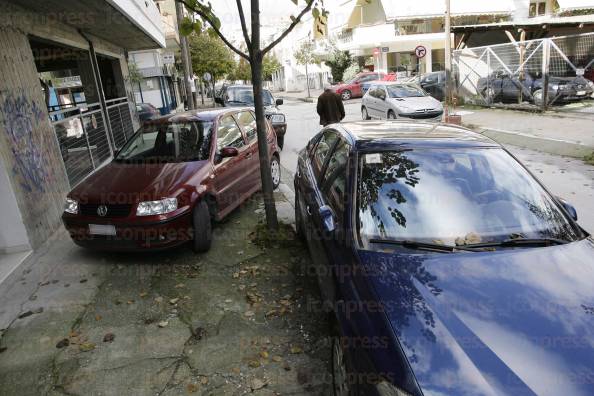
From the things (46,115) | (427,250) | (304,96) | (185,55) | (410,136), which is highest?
(185,55)

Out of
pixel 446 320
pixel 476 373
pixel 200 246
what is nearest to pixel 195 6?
pixel 200 246

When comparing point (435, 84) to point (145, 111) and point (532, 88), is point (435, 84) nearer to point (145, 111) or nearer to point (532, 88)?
point (532, 88)

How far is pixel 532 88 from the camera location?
50.2 feet

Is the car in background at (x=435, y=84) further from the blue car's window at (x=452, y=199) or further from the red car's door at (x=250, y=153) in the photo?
the blue car's window at (x=452, y=199)

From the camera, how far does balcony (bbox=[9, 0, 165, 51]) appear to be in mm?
6496

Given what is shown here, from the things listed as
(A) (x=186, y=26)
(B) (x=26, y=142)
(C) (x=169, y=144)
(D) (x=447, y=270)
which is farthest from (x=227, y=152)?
(D) (x=447, y=270)

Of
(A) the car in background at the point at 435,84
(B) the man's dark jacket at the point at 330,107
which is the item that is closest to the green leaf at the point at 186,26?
(B) the man's dark jacket at the point at 330,107

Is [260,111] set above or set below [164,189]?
above

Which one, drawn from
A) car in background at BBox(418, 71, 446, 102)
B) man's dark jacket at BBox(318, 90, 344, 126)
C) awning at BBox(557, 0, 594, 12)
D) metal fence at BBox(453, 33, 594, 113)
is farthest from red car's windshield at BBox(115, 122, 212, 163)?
awning at BBox(557, 0, 594, 12)

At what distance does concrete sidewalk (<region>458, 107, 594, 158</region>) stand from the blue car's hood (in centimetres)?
787

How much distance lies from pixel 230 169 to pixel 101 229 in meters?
1.79

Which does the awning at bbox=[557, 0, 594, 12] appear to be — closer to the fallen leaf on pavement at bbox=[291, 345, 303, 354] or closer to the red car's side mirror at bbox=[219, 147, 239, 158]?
the red car's side mirror at bbox=[219, 147, 239, 158]

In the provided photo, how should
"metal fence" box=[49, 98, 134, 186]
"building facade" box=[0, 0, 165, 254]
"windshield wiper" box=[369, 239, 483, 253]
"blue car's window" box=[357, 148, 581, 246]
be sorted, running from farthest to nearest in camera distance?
"metal fence" box=[49, 98, 134, 186] < "building facade" box=[0, 0, 165, 254] < "blue car's window" box=[357, 148, 581, 246] < "windshield wiper" box=[369, 239, 483, 253]

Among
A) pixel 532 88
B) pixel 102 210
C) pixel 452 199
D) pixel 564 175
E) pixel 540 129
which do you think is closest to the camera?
pixel 452 199
